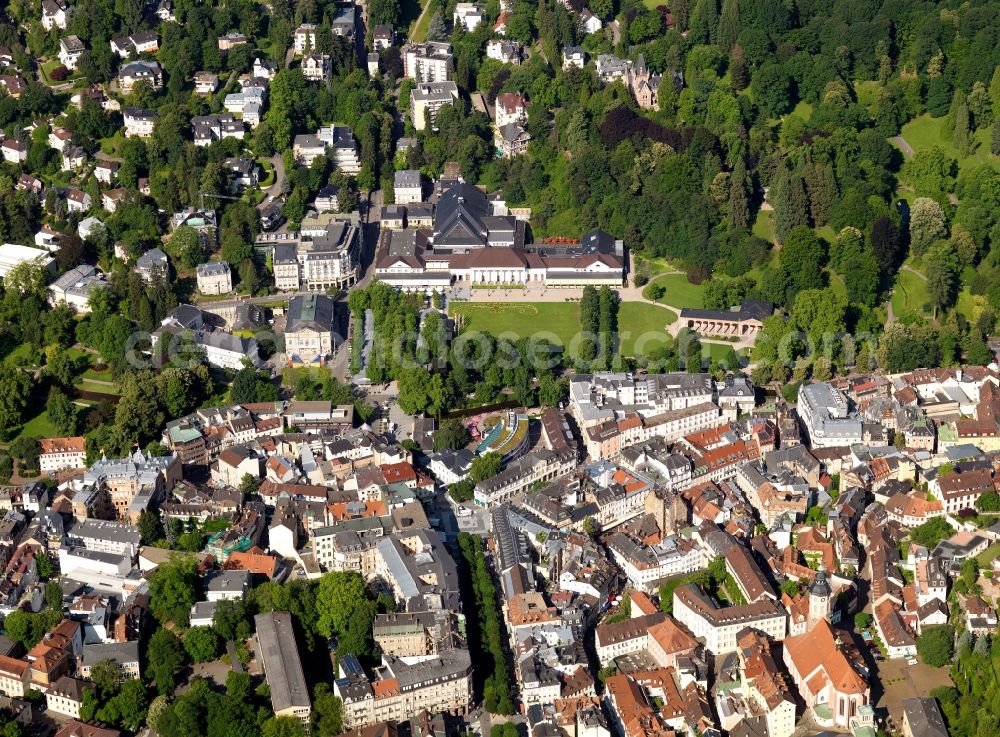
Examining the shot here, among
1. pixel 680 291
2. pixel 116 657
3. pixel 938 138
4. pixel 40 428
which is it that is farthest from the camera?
pixel 938 138

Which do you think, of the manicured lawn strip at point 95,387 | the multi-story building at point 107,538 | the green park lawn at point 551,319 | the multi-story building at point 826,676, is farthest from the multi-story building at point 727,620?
the manicured lawn strip at point 95,387

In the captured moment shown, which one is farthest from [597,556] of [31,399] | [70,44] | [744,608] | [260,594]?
[70,44]

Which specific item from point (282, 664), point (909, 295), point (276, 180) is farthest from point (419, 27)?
point (282, 664)

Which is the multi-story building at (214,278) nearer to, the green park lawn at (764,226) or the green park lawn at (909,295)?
the green park lawn at (764,226)

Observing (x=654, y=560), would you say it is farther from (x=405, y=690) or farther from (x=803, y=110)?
(x=803, y=110)

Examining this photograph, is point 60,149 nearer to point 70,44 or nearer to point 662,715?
point 70,44
